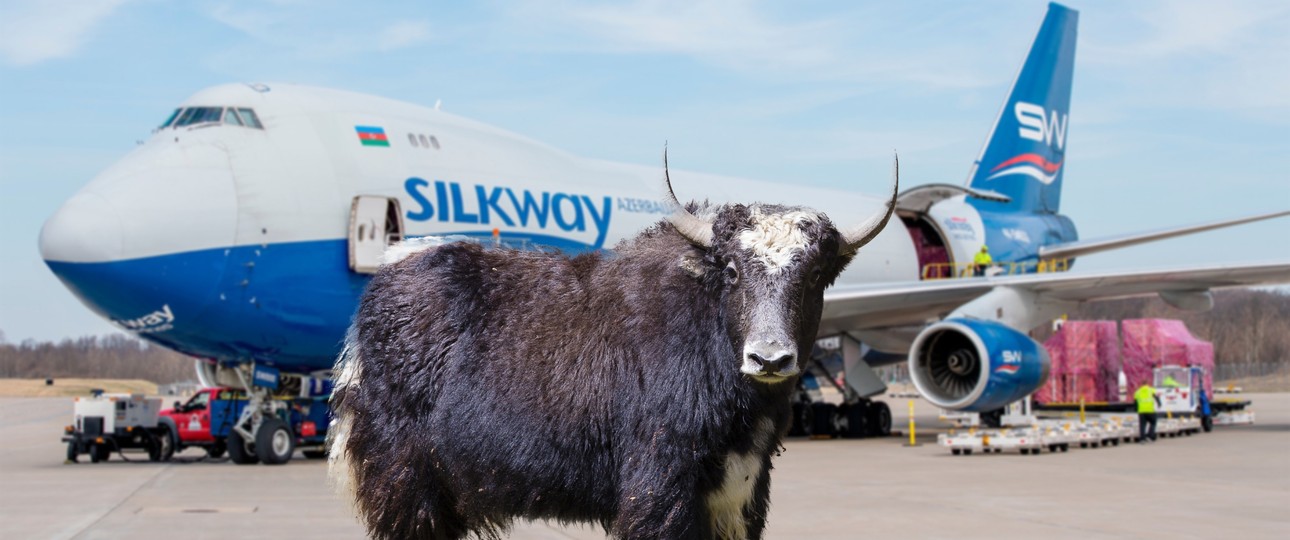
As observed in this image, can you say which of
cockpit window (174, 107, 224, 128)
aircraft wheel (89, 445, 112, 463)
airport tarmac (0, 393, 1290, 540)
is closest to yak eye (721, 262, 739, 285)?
airport tarmac (0, 393, 1290, 540)

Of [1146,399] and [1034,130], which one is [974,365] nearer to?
[1146,399]

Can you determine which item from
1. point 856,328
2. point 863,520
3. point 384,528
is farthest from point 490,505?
point 856,328

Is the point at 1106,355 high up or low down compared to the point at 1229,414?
up

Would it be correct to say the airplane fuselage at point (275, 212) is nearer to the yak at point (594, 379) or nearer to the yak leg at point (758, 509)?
the yak at point (594, 379)

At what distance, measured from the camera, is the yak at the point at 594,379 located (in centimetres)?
317

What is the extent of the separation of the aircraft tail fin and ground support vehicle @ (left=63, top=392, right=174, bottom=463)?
13.3 m

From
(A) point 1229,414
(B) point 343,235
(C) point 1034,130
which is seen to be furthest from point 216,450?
(A) point 1229,414

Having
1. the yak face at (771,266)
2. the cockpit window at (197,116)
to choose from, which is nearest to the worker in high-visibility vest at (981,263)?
the cockpit window at (197,116)

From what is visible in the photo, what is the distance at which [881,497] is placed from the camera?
9352 mm

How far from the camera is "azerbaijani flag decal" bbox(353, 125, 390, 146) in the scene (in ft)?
42.3

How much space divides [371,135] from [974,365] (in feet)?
24.2

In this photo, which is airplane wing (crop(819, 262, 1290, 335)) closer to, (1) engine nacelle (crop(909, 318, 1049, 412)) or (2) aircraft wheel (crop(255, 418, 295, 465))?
(1) engine nacelle (crop(909, 318, 1049, 412))

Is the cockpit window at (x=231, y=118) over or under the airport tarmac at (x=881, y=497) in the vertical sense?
over

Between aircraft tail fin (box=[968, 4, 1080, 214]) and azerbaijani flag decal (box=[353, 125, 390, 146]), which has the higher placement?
aircraft tail fin (box=[968, 4, 1080, 214])
